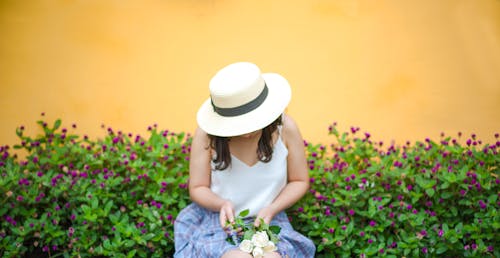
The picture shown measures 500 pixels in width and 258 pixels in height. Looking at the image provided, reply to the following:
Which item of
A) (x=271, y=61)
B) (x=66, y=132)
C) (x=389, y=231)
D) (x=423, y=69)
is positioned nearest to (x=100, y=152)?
(x=66, y=132)

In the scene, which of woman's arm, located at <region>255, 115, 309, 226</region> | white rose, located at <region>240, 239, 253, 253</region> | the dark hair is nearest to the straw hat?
the dark hair

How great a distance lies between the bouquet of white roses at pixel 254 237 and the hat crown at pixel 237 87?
51 cm

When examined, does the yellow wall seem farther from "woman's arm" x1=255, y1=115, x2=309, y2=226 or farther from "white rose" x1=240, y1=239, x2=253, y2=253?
"white rose" x1=240, y1=239, x2=253, y2=253

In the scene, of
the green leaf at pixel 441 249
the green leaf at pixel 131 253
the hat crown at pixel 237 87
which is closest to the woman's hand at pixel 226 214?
the hat crown at pixel 237 87

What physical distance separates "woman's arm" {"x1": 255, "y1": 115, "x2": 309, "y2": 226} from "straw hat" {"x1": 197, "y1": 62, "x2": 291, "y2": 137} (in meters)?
0.25

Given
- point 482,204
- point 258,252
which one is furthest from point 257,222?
point 482,204

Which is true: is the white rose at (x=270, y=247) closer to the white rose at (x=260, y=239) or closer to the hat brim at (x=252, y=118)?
the white rose at (x=260, y=239)

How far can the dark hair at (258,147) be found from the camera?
3025mm

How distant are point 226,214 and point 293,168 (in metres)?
0.44

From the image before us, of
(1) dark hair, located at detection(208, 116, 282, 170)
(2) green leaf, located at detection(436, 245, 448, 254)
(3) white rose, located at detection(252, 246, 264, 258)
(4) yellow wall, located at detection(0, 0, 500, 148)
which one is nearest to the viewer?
(3) white rose, located at detection(252, 246, 264, 258)

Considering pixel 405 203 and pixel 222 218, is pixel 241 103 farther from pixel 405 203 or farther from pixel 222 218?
pixel 405 203

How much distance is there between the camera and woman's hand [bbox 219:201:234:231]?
2.87 metres

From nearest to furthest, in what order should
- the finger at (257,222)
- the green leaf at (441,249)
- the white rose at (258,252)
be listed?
the white rose at (258,252) < the finger at (257,222) < the green leaf at (441,249)

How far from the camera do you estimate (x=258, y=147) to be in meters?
3.08
